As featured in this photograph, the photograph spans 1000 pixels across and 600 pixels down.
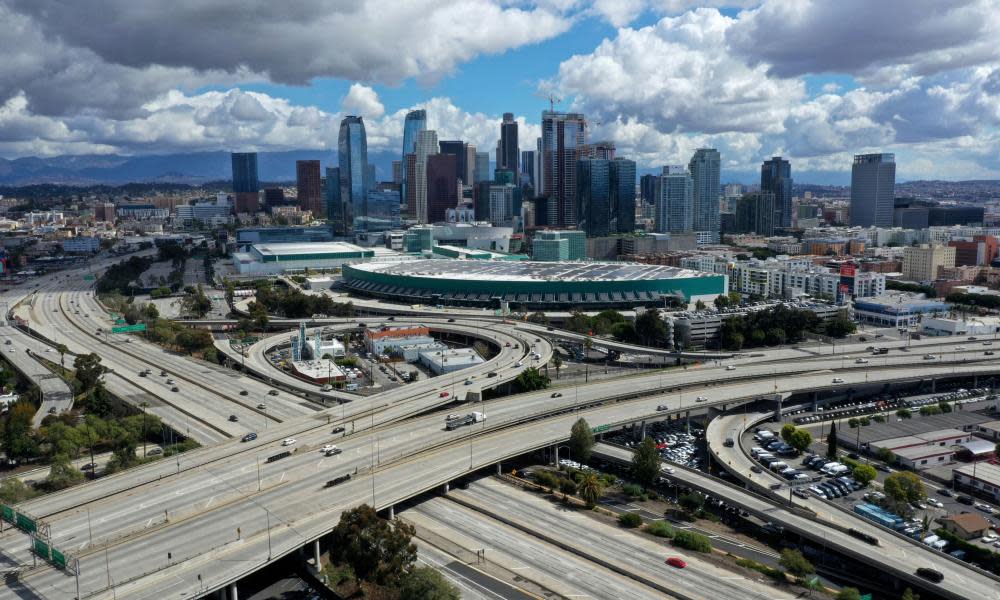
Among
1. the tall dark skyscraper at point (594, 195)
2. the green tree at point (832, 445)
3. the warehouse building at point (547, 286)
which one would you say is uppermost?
the tall dark skyscraper at point (594, 195)

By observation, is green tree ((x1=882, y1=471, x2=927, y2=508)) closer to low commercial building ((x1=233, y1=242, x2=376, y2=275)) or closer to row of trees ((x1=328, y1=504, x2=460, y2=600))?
row of trees ((x1=328, y1=504, x2=460, y2=600))

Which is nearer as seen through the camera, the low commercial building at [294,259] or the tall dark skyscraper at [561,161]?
the low commercial building at [294,259]

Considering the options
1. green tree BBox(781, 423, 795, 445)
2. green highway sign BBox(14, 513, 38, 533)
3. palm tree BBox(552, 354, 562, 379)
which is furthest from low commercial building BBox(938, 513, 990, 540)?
green highway sign BBox(14, 513, 38, 533)

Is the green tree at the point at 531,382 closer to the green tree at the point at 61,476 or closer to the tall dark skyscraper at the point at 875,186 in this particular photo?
the green tree at the point at 61,476

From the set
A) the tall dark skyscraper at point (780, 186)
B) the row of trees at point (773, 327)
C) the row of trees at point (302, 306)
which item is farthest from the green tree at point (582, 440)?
the tall dark skyscraper at point (780, 186)

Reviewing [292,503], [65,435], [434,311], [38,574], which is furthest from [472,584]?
[434,311]

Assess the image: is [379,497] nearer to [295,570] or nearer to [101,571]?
[295,570]

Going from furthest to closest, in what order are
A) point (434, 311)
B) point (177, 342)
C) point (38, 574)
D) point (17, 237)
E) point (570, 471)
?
1. point (17, 237)
2. point (434, 311)
3. point (177, 342)
4. point (570, 471)
5. point (38, 574)
